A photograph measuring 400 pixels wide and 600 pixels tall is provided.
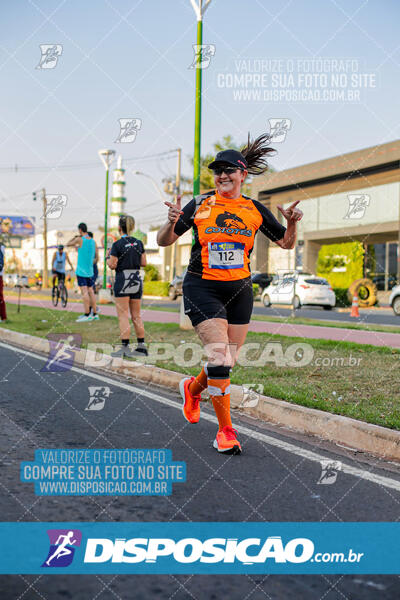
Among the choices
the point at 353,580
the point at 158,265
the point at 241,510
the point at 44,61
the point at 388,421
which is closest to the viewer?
the point at 353,580

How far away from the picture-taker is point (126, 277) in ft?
29.3

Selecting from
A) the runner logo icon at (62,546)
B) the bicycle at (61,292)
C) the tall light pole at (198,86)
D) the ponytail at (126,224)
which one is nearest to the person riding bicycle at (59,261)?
the bicycle at (61,292)

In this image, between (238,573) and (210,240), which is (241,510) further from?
(210,240)

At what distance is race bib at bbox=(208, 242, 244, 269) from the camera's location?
4516 mm

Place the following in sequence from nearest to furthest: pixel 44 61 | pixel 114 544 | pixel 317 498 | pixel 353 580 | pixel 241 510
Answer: pixel 353 580 → pixel 114 544 → pixel 241 510 → pixel 317 498 → pixel 44 61

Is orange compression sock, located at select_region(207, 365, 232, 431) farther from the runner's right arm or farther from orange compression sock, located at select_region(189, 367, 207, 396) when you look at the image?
the runner's right arm

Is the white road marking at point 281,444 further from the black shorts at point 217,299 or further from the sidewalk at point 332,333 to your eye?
the sidewalk at point 332,333

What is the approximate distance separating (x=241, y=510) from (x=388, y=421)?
2004 mm

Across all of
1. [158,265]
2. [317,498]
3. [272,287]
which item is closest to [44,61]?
[317,498]

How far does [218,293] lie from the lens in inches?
181

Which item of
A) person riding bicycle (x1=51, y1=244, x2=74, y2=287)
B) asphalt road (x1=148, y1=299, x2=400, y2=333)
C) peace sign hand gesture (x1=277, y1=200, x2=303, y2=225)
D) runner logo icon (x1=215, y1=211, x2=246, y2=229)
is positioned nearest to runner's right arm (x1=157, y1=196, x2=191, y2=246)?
runner logo icon (x1=215, y1=211, x2=246, y2=229)

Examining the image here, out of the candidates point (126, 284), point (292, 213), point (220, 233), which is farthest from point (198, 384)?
point (126, 284)

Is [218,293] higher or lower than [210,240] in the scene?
lower

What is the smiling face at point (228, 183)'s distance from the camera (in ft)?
15.1
